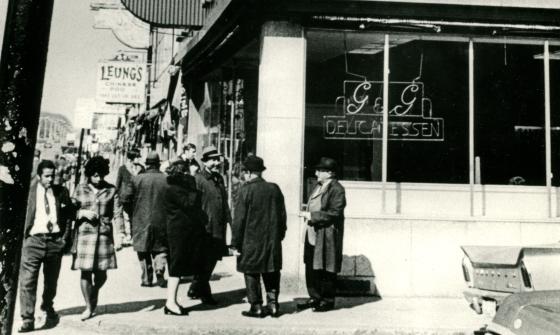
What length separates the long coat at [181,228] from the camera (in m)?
7.30

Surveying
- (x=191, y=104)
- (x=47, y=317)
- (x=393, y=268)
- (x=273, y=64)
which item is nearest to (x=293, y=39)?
(x=273, y=64)

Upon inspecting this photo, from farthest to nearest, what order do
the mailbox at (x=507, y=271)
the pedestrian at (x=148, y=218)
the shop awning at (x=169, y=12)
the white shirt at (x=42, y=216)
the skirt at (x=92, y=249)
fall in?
A: the shop awning at (x=169, y=12) → the pedestrian at (x=148, y=218) → the skirt at (x=92, y=249) → the white shirt at (x=42, y=216) → the mailbox at (x=507, y=271)

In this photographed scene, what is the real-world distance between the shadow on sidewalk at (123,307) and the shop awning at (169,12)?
264 inches

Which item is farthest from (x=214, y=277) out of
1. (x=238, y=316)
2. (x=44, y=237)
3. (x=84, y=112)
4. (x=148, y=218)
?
(x=84, y=112)

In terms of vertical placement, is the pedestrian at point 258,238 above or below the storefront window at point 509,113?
below

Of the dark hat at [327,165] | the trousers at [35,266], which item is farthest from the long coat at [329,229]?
the trousers at [35,266]

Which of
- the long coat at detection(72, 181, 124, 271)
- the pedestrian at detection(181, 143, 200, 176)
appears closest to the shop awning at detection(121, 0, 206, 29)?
the pedestrian at detection(181, 143, 200, 176)

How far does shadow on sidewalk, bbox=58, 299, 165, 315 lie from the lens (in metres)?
7.48

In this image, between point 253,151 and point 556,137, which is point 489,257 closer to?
point 556,137

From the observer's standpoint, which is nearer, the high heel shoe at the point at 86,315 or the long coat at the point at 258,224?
the high heel shoe at the point at 86,315

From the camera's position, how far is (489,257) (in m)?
5.61

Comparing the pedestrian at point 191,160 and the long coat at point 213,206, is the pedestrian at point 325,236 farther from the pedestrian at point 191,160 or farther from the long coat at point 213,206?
the pedestrian at point 191,160

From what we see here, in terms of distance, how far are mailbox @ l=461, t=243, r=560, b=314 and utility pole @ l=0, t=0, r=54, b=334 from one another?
13.1 ft

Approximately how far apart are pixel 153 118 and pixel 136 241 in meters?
10.1
